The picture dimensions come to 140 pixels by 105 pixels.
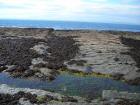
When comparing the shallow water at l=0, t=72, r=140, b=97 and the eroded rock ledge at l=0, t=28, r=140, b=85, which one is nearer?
the shallow water at l=0, t=72, r=140, b=97

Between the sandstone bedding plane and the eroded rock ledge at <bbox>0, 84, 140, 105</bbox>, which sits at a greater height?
the sandstone bedding plane

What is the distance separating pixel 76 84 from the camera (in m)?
29.2

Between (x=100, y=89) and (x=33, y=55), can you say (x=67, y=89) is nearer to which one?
(x=100, y=89)

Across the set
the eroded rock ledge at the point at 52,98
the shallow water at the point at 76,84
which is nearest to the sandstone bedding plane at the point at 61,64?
the eroded rock ledge at the point at 52,98

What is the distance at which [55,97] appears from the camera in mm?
24453

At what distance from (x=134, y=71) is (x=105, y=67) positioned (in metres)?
3.40

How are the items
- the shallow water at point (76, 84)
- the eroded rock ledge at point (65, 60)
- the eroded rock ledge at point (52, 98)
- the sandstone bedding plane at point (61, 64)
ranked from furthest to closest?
the eroded rock ledge at point (65, 60) → the shallow water at point (76, 84) → the sandstone bedding plane at point (61, 64) → the eroded rock ledge at point (52, 98)

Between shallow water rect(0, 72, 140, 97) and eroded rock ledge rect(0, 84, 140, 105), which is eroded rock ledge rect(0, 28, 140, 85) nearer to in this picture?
shallow water rect(0, 72, 140, 97)

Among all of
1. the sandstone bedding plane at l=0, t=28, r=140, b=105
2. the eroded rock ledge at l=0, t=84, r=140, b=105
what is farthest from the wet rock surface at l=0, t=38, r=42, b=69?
the eroded rock ledge at l=0, t=84, r=140, b=105

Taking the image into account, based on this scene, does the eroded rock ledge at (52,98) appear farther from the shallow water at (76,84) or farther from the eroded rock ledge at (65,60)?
the eroded rock ledge at (65,60)

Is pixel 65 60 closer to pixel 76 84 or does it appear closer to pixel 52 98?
pixel 76 84

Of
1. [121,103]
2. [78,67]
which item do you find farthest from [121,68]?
[121,103]

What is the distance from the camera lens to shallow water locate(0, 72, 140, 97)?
88.0ft

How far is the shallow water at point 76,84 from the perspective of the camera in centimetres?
2681
